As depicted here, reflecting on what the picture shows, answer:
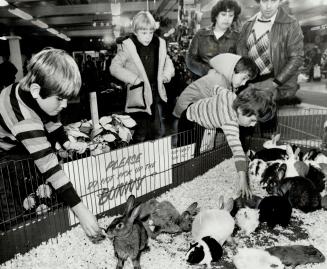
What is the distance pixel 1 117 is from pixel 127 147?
2.65ft

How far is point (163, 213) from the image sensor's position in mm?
1821

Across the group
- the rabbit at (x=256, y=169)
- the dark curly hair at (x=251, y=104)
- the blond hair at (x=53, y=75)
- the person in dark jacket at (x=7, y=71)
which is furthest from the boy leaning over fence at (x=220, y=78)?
the blond hair at (x=53, y=75)

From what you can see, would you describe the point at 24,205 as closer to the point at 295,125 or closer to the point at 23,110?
the point at 23,110

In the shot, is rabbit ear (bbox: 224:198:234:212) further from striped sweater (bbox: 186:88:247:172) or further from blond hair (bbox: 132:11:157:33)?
blond hair (bbox: 132:11:157:33)

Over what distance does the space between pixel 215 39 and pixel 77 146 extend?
156 centimetres

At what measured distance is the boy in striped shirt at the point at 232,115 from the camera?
1.99 metres

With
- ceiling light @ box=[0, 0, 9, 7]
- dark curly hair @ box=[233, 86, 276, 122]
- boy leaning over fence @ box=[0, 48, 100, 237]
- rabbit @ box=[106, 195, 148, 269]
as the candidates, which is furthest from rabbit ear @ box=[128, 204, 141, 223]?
ceiling light @ box=[0, 0, 9, 7]

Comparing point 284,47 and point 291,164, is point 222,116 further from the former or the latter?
point 284,47

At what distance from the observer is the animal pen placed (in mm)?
1621

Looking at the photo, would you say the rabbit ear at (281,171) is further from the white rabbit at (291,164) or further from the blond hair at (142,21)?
the blond hair at (142,21)

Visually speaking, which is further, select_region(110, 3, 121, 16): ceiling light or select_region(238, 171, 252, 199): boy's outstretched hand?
select_region(110, 3, 121, 16): ceiling light

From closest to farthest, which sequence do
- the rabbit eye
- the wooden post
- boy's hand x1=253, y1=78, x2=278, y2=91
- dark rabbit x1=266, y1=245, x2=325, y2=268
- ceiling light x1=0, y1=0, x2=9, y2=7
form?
the rabbit eye, dark rabbit x1=266, y1=245, x2=325, y2=268, ceiling light x1=0, y1=0, x2=9, y2=7, the wooden post, boy's hand x1=253, y1=78, x2=278, y2=91

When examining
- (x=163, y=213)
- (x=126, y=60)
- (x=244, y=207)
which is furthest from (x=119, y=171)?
(x=126, y=60)

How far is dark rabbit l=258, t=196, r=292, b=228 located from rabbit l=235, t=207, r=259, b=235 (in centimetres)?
4
